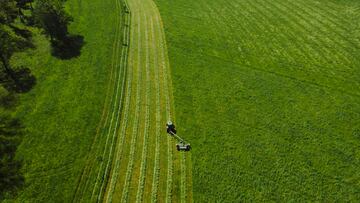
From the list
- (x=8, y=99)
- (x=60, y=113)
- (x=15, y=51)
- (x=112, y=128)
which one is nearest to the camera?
(x=112, y=128)

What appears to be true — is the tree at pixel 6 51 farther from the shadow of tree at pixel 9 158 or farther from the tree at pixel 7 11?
the tree at pixel 7 11

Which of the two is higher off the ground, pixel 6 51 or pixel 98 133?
pixel 6 51

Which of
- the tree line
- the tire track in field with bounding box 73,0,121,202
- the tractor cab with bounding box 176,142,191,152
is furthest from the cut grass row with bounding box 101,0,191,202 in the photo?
the tree line

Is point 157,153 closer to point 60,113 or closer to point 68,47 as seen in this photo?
point 60,113

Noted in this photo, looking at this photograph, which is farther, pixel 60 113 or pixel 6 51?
pixel 6 51

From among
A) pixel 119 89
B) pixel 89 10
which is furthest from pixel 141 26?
pixel 119 89

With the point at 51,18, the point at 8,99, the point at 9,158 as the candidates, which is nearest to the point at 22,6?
the point at 51,18
